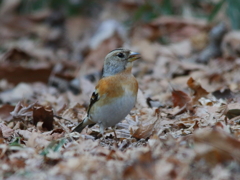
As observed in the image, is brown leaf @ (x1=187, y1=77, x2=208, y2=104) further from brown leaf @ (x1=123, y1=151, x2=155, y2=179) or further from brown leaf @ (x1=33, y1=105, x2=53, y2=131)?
brown leaf @ (x1=123, y1=151, x2=155, y2=179)

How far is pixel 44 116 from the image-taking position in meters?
5.53

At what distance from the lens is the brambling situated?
495 cm

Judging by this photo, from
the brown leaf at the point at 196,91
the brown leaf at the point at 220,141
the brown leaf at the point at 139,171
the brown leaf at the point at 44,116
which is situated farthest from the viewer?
the brown leaf at the point at 196,91

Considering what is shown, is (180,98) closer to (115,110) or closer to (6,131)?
(115,110)

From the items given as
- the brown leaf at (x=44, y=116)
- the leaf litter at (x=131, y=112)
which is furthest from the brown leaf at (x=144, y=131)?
the brown leaf at (x=44, y=116)

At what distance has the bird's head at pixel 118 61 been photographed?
5.28 metres

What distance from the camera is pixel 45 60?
10273mm

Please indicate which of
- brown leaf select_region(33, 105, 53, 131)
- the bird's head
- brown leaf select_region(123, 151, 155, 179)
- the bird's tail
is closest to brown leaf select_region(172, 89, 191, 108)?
the bird's head

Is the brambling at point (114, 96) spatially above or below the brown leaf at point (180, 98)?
above

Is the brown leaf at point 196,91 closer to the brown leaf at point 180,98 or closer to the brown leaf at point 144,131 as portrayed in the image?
the brown leaf at point 180,98

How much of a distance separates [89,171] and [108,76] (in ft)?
6.84

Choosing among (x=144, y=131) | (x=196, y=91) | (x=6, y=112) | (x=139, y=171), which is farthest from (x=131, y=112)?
(x=139, y=171)

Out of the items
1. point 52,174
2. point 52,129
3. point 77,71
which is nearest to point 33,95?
point 77,71

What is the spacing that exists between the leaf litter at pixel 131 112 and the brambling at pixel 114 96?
234mm
